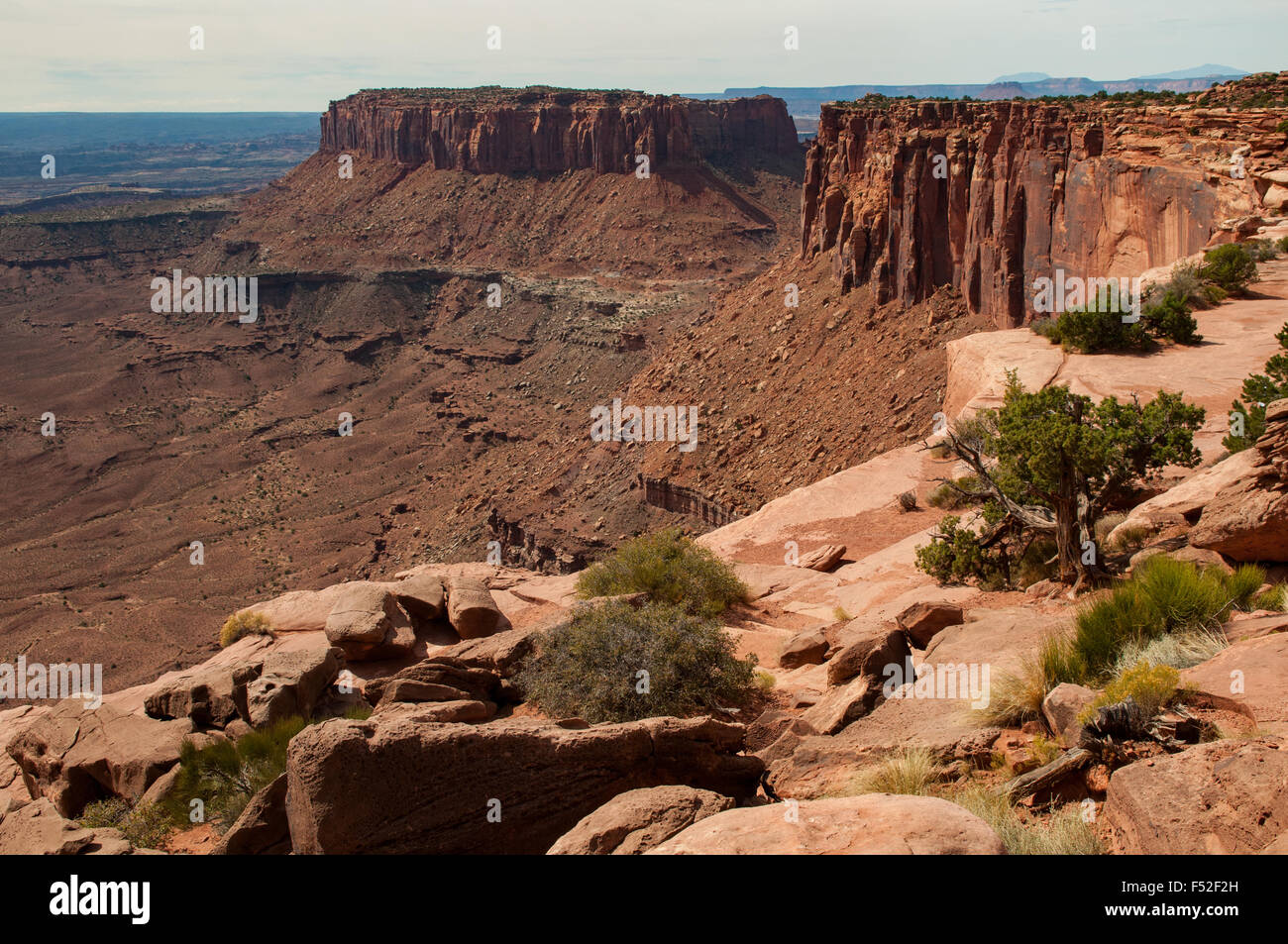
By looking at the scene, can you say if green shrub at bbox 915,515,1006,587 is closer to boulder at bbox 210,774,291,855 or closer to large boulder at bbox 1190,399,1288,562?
large boulder at bbox 1190,399,1288,562

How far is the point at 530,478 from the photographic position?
47.3 metres

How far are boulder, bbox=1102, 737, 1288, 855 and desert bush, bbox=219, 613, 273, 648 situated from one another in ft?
47.7

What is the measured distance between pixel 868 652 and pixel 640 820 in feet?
17.0

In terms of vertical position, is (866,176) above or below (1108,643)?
above

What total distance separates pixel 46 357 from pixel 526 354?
43.5 meters

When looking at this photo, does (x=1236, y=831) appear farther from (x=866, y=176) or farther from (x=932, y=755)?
(x=866, y=176)

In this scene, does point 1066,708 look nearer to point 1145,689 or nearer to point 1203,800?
point 1145,689

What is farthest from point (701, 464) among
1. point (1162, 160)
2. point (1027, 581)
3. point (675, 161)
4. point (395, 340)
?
point (675, 161)

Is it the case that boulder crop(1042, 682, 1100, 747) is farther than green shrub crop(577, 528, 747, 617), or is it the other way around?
green shrub crop(577, 528, 747, 617)

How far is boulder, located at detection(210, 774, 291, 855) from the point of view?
28.4 ft

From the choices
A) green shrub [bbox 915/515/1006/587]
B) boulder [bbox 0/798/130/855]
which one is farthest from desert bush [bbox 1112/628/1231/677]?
boulder [bbox 0/798/130/855]

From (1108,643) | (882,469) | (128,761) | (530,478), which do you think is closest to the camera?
(1108,643)

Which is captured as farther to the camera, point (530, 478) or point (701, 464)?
point (530, 478)

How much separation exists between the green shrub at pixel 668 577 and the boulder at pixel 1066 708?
8.52m
